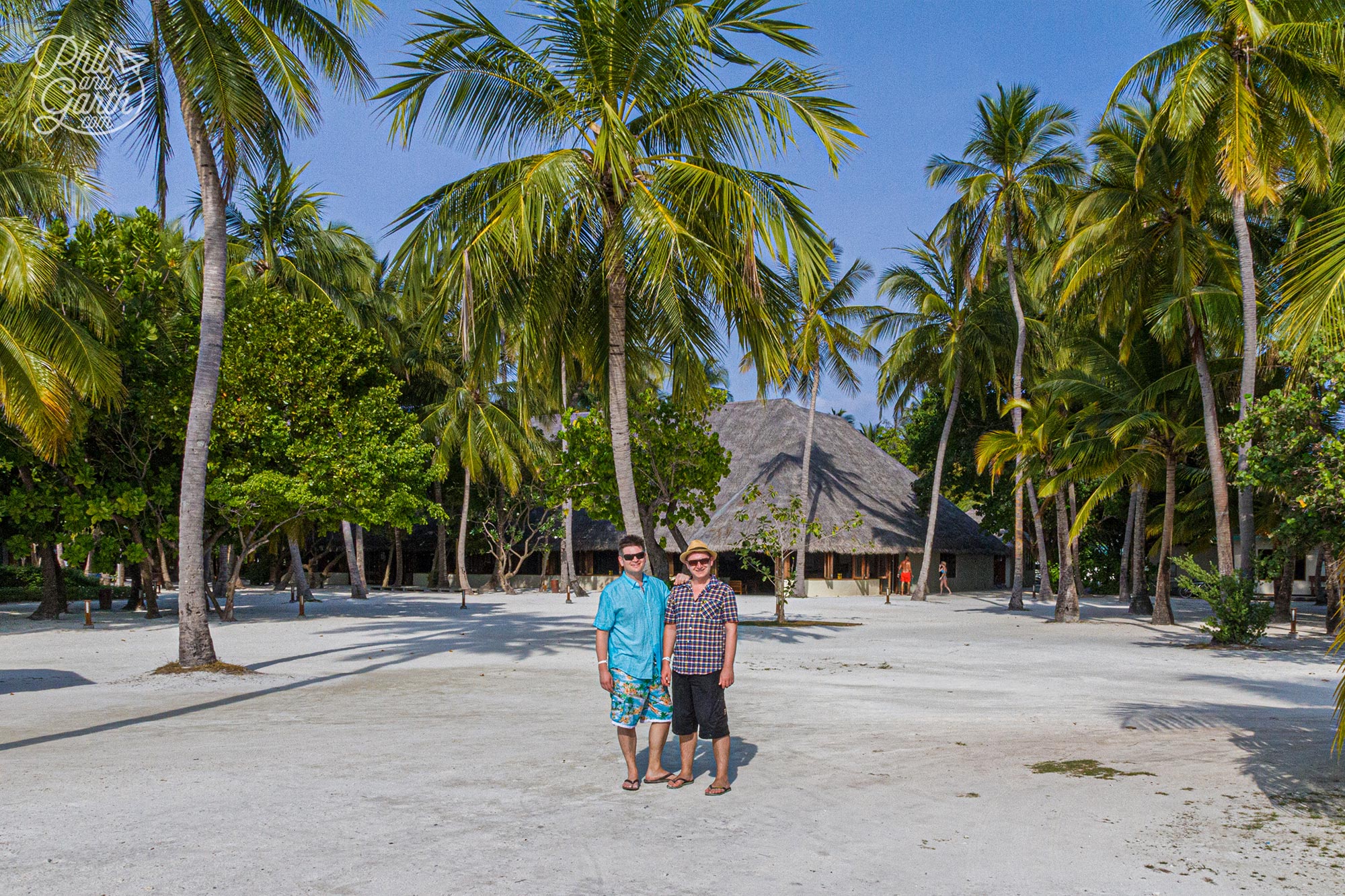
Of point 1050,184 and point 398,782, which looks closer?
point 398,782

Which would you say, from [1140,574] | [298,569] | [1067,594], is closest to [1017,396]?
[1140,574]

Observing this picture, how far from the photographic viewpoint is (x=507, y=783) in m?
6.58

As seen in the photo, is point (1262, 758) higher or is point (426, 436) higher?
point (426, 436)

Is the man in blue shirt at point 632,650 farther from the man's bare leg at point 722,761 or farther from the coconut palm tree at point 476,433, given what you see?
the coconut palm tree at point 476,433

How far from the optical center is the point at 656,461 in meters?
21.2

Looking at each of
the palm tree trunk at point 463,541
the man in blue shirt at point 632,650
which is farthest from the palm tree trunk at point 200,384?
the palm tree trunk at point 463,541

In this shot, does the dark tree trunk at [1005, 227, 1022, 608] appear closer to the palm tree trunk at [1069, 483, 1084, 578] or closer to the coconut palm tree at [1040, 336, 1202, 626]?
the palm tree trunk at [1069, 483, 1084, 578]

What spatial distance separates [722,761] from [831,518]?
32159 mm

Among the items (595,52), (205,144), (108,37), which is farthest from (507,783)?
(108,37)

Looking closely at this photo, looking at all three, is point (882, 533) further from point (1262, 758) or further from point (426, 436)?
point (1262, 758)

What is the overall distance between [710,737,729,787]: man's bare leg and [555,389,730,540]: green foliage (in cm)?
1406

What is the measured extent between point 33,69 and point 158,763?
8590 mm

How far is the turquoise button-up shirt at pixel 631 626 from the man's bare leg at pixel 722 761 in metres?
0.58

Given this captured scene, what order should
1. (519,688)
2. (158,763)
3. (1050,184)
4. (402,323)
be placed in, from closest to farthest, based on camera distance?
(158,763), (519,688), (1050,184), (402,323)
